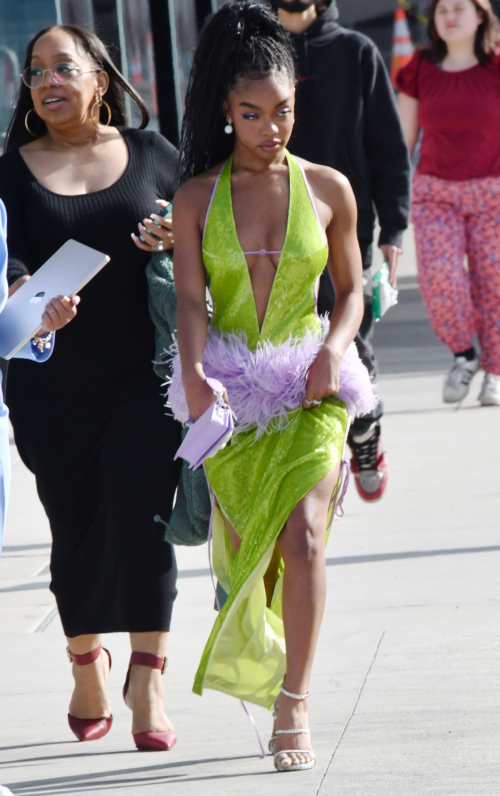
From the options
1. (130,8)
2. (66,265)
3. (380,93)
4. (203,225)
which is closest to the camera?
(66,265)

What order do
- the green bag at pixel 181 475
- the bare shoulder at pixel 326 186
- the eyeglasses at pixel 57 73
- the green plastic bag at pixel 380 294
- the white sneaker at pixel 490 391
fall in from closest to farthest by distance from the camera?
the bare shoulder at pixel 326 186
the green bag at pixel 181 475
the eyeglasses at pixel 57 73
the green plastic bag at pixel 380 294
the white sneaker at pixel 490 391

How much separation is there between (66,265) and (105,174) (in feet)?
2.11

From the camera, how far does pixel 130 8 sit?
1035cm

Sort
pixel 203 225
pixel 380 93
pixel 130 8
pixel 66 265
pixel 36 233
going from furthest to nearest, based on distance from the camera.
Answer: pixel 130 8, pixel 380 93, pixel 36 233, pixel 203 225, pixel 66 265

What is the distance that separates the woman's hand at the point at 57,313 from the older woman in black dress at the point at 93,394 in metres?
0.58

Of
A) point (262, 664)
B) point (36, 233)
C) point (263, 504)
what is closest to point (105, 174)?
point (36, 233)

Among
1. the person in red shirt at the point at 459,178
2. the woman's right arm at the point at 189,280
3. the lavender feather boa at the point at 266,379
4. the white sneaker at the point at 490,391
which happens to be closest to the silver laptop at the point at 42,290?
the woman's right arm at the point at 189,280

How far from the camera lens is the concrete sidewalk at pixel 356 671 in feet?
11.4

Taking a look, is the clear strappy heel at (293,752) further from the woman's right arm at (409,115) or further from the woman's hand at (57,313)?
the woman's right arm at (409,115)

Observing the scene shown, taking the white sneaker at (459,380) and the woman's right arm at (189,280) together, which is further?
the white sneaker at (459,380)

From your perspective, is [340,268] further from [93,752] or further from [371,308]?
[371,308]

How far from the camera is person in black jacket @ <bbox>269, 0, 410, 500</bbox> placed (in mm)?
5492

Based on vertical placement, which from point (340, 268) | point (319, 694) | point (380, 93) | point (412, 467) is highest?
point (340, 268)

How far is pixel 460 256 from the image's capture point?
7691mm
